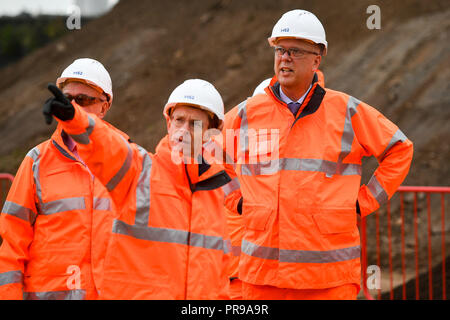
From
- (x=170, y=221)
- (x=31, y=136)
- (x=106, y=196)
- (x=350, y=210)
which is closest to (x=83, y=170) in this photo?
(x=106, y=196)

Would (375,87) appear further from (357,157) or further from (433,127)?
(357,157)

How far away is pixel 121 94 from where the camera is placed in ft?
65.9

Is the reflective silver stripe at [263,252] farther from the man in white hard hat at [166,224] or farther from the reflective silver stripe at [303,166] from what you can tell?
the man in white hard hat at [166,224]

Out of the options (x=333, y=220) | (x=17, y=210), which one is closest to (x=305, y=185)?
(x=333, y=220)

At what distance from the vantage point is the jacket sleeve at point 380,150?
404cm

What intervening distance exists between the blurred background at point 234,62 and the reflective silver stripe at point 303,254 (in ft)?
22.4

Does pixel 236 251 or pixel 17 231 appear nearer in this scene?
pixel 17 231

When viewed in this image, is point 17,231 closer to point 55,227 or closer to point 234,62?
point 55,227

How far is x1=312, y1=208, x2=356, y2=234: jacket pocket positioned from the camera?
3.78 m

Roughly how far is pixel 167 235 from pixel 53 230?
2.80ft

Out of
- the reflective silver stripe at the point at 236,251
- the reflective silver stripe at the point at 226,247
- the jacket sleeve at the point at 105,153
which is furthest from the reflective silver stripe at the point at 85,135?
the reflective silver stripe at the point at 236,251

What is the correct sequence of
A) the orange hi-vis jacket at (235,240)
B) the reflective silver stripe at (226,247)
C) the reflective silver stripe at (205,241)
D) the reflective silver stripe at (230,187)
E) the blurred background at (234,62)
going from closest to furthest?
1. the reflective silver stripe at (205,241)
2. the reflective silver stripe at (226,247)
3. the reflective silver stripe at (230,187)
4. the orange hi-vis jacket at (235,240)
5. the blurred background at (234,62)

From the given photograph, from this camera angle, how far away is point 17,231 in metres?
3.28

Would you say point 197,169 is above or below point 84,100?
below
